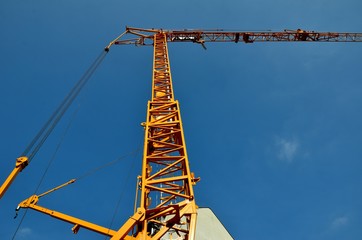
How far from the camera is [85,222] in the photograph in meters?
11.0

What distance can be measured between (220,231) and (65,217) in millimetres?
13336

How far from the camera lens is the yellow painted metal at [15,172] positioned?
880 centimetres

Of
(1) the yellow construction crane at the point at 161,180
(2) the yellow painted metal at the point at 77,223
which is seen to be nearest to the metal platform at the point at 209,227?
(1) the yellow construction crane at the point at 161,180

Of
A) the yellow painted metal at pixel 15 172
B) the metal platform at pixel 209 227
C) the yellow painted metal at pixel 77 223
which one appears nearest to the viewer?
the yellow painted metal at pixel 15 172

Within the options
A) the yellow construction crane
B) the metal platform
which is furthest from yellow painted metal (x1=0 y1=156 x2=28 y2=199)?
the metal platform

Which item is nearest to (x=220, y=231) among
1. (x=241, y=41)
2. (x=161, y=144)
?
(x=161, y=144)

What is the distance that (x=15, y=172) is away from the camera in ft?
31.3

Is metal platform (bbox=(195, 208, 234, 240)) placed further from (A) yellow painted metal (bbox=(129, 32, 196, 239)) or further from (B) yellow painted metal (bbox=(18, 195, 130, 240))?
(B) yellow painted metal (bbox=(18, 195, 130, 240))

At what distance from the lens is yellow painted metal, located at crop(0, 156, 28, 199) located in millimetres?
8802

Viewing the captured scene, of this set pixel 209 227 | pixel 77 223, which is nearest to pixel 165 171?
pixel 77 223

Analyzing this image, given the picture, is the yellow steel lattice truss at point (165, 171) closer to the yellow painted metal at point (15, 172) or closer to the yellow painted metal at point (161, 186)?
the yellow painted metal at point (161, 186)

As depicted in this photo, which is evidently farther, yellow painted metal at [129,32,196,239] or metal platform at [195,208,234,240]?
metal platform at [195,208,234,240]

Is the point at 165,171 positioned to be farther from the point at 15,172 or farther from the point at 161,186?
the point at 15,172

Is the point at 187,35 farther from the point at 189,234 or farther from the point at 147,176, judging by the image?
the point at 189,234
